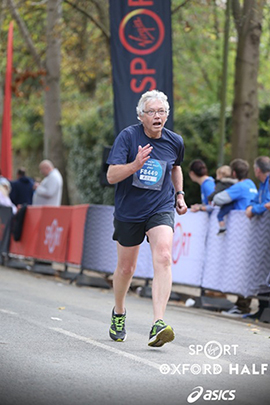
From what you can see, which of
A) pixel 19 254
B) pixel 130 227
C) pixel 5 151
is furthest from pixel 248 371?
pixel 5 151

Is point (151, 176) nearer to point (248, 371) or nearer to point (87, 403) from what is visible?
point (248, 371)

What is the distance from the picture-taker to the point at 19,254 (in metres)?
19.9

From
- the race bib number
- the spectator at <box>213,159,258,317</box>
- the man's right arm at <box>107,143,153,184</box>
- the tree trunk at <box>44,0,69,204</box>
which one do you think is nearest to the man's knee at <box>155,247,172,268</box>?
the race bib number

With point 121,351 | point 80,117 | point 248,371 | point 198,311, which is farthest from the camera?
point 80,117

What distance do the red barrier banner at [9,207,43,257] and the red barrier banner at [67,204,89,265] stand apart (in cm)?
192

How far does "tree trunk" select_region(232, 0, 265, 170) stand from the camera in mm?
17922

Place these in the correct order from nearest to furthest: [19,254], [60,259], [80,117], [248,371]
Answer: [248,371]
[60,259]
[19,254]
[80,117]

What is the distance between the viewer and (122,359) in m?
7.40

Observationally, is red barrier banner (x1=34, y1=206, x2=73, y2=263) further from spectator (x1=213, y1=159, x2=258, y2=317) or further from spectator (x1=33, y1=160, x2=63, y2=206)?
spectator (x1=213, y1=159, x2=258, y2=317)

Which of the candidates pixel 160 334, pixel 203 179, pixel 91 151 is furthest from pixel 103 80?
pixel 160 334

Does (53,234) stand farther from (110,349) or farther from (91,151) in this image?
(91,151)

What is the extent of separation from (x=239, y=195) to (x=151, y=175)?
4.87 m

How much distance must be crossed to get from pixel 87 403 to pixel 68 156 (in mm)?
28672

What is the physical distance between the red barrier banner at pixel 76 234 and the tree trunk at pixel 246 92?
11.1 feet
